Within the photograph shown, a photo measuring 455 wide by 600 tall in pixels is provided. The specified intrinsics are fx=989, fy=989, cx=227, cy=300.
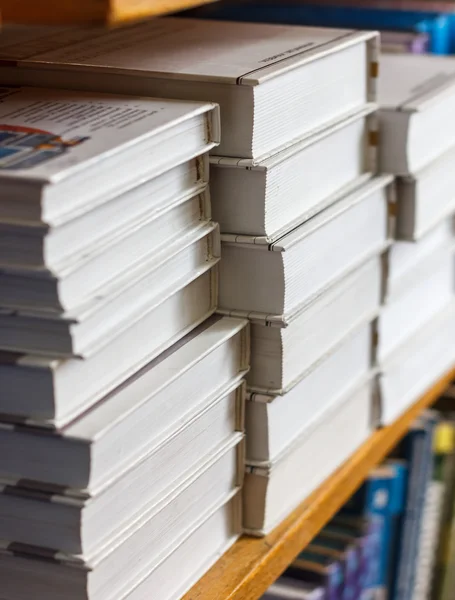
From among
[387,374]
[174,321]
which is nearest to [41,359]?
[174,321]

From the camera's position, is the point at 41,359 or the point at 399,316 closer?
the point at 41,359

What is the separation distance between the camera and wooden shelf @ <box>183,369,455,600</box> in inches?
25.7

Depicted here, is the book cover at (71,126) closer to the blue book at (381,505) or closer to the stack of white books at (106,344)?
the stack of white books at (106,344)

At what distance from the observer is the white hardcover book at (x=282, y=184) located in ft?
2.01

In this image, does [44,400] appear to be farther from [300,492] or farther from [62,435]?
[300,492]

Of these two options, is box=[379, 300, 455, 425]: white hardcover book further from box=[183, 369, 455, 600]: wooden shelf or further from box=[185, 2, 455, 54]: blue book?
box=[185, 2, 455, 54]: blue book

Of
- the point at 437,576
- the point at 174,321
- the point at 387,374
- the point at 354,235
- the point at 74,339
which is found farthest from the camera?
the point at 437,576

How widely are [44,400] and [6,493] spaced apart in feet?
0.23

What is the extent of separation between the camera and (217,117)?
0.58 meters

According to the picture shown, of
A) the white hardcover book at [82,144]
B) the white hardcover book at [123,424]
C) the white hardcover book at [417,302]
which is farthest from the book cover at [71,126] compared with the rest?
the white hardcover book at [417,302]

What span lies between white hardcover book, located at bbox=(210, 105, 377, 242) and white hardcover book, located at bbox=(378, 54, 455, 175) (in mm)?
45

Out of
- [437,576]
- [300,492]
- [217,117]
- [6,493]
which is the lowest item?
[437,576]

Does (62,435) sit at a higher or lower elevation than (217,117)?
lower

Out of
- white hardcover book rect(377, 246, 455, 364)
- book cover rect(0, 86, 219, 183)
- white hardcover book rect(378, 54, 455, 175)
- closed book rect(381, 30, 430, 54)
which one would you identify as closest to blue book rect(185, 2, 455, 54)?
closed book rect(381, 30, 430, 54)
